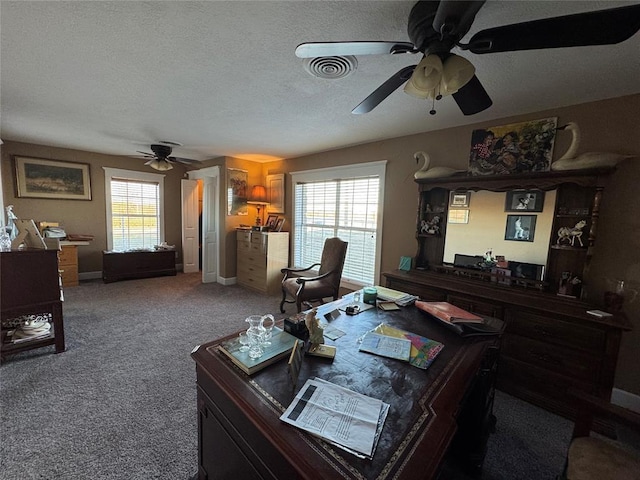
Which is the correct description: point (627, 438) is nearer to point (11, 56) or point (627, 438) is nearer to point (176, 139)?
point (11, 56)

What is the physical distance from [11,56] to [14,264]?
167cm

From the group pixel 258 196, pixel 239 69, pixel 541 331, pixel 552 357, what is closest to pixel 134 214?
pixel 258 196

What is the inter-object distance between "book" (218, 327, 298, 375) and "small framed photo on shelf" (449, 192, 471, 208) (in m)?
2.37

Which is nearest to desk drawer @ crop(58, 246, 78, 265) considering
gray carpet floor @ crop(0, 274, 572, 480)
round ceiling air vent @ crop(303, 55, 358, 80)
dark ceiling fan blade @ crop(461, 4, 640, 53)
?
gray carpet floor @ crop(0, 274, 572, 480)

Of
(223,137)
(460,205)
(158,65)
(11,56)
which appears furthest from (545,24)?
(223,137)

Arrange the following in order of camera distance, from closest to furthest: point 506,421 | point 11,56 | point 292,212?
point 11,56
point 506,421
point 292,212

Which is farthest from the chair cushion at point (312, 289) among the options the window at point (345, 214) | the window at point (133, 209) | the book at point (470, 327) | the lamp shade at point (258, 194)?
the window at point (133, 209)

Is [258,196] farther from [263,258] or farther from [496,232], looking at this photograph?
[496,232]

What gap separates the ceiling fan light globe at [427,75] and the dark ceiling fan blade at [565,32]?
0.16 metres

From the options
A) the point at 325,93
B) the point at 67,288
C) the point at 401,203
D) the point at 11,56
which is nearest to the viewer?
the point at 11,56

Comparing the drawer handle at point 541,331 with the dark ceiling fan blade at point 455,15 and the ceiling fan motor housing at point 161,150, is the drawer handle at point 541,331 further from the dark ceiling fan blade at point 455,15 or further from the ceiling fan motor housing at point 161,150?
the ceiling fan motor housing at point 161,150

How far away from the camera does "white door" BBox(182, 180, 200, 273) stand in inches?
222

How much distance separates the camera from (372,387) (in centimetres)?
103

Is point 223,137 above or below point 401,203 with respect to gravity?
above
